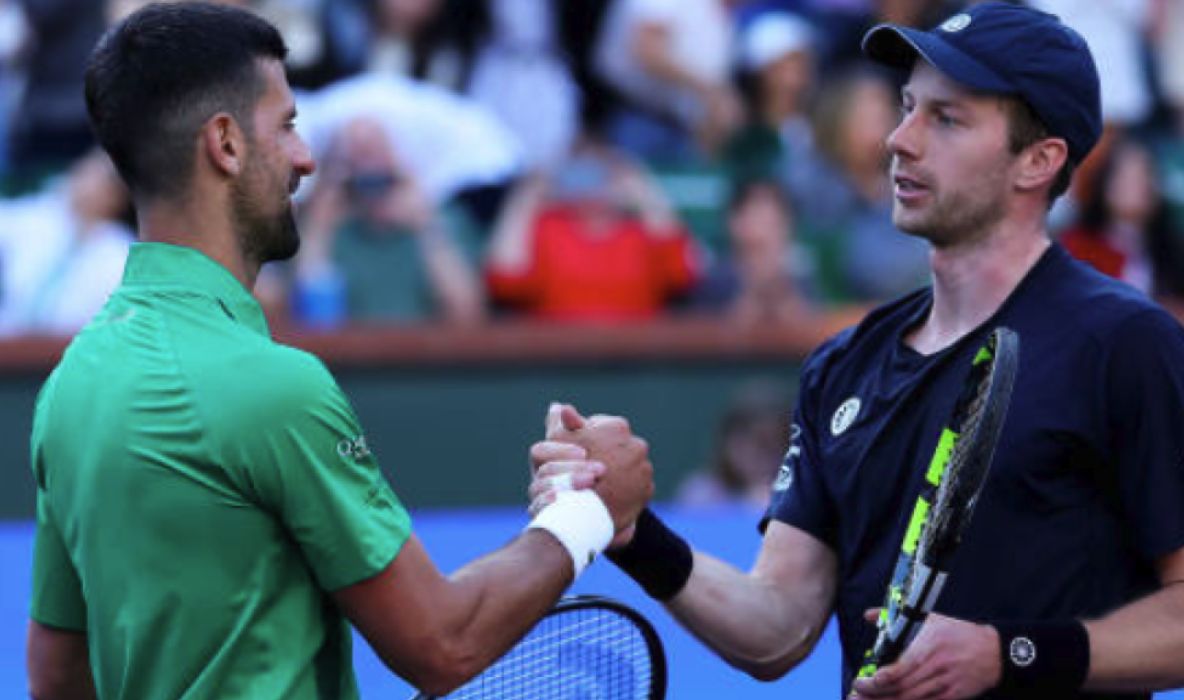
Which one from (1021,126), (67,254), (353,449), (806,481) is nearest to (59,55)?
(67,254)

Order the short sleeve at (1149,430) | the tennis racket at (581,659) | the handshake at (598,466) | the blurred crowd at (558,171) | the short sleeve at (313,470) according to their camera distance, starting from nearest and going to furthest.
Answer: the short sleeve at (313,470) → the short sleeve at (1149,430) → the handshake at (598,466) → the tennis racket at (581,659) → the blurred crowd at (558,171)

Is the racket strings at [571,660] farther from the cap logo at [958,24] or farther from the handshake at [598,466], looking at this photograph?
the cap logo at [958,24]

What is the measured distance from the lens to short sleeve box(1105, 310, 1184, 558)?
10.4ft

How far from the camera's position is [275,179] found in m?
3.01

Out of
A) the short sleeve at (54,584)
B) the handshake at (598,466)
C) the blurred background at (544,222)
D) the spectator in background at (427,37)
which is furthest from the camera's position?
the spectator in background at (427,37)

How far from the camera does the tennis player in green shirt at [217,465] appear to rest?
9.20ft

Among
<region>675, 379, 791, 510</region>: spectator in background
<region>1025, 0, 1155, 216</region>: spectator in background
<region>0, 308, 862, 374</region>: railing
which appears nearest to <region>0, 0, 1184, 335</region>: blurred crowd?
<region>0, 308, 862, 374</region>: railing

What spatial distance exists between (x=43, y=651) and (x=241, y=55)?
94cm

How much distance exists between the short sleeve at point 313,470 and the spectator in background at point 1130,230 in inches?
257

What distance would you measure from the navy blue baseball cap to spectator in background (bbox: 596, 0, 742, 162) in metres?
5.71

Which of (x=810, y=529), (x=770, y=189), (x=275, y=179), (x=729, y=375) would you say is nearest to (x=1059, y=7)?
(x=770, y=189)

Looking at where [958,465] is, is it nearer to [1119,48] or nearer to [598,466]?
[598,466]

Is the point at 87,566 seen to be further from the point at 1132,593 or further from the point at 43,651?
the point at 1132,593

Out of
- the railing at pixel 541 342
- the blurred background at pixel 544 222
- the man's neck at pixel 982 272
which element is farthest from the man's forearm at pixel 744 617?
the railing at pixel 541 342
